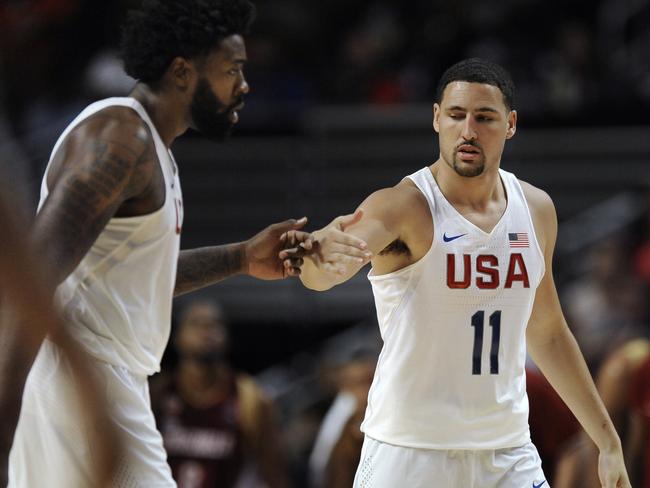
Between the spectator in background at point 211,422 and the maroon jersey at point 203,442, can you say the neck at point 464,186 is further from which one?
the maroon jersey at point 203,442

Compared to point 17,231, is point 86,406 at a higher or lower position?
lower

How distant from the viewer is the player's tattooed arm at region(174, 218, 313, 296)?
538 centimetres

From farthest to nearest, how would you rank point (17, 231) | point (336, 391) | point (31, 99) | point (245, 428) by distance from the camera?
point (31, 99) → point (336, 391) → point (245, 428) → point (17, 231)

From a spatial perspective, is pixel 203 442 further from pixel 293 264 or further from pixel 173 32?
pixel 173 32

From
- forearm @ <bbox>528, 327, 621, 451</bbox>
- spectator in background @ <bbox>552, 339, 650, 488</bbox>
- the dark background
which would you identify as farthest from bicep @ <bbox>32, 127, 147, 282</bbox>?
the dark background

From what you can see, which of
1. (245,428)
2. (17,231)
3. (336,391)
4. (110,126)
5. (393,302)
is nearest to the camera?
(17,231)

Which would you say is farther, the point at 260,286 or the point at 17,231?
the point at 260,286

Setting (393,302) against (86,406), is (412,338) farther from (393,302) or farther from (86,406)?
(86,406)

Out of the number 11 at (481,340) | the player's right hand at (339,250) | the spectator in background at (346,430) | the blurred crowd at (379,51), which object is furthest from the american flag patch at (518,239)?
the blurred crowd at (379,51)

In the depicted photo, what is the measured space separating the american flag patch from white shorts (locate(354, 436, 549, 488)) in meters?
0.86

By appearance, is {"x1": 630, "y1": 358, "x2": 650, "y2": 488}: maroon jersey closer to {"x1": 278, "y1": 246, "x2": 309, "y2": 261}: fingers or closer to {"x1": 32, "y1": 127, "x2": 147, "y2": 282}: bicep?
{"x1": 278, "y1": 246, "x2": 309, "y2": 261}: fingers

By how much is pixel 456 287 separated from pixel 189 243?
29.7 ft

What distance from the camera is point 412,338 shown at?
4.96 meters

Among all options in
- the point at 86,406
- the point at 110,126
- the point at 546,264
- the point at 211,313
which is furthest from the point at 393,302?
the point at 211,313
